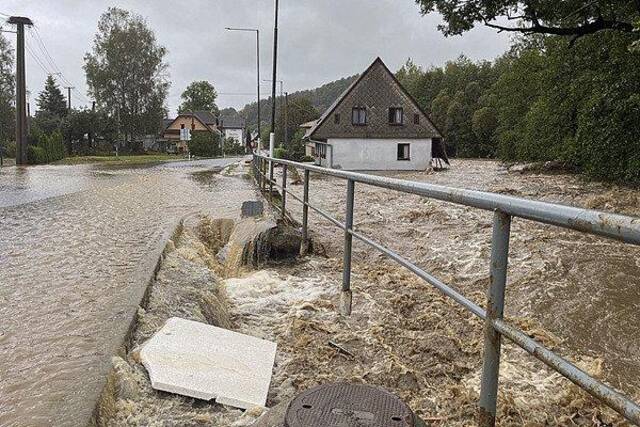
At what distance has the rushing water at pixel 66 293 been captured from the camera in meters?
2.67

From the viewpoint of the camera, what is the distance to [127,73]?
4716 centimetres

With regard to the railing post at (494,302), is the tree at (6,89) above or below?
above

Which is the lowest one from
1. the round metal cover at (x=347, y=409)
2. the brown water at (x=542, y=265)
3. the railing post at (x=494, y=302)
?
the brown water at (x=542, y=265)

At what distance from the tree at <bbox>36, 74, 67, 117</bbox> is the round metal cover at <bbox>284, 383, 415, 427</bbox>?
66.2 meters

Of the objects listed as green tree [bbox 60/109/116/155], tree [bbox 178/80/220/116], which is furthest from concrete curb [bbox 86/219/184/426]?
tree [bbox 178/80/220/116]

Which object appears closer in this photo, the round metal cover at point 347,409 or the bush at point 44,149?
the round metal cover at point 347,409

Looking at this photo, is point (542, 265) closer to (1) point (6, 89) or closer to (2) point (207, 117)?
(1) point (6, 89)

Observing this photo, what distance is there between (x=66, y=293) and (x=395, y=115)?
1235 inches

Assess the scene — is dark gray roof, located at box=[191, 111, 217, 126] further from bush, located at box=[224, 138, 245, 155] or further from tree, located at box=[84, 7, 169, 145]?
tree, located at box=[84, 7, 169, 145]

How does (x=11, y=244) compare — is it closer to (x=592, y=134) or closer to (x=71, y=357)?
(x=71, y=357)

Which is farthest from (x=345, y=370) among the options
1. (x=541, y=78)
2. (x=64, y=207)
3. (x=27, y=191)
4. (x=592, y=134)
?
(x=541, y=78)

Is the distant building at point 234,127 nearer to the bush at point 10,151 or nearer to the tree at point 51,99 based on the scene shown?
the tree at point 51,99

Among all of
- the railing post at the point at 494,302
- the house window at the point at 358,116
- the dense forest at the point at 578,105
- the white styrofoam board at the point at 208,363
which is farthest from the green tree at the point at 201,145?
the railing post at the point at 494,302

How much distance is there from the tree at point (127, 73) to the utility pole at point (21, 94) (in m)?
17.4
